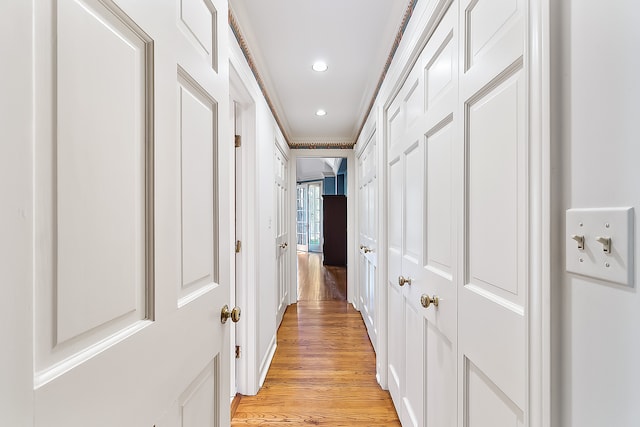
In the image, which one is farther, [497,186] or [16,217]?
[497,186]

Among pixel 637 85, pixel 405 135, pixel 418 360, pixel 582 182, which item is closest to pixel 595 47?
pixel 637 85

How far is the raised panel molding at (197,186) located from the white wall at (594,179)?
2.57ft

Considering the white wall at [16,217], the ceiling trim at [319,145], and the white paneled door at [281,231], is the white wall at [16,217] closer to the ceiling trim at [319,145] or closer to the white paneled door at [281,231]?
the white paneled door at [281,231]

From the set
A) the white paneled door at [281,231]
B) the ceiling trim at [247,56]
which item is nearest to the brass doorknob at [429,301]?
the ceiling trim at [247,56]

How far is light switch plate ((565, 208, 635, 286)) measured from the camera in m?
0.45

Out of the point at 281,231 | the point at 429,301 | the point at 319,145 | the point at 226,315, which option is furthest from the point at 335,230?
the point at 226,315

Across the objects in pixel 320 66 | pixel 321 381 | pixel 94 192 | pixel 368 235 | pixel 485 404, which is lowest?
pixel 321 381

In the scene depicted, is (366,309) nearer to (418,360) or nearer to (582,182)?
(418,360)

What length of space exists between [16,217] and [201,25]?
2.32ft

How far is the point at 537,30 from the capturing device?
591 millimetres

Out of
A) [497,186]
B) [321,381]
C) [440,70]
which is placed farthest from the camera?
[321,381]

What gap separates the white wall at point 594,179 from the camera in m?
0.45

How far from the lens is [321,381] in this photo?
2.15 meters

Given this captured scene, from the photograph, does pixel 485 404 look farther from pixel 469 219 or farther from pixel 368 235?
pixel 368 235
